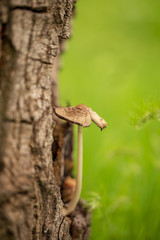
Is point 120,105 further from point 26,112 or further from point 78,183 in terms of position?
point 26,112

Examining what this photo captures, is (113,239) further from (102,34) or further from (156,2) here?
(156,2)

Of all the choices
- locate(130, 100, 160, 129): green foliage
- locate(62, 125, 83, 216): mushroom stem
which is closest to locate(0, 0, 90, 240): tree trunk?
locate(62, 125, 83, 216): mushroom stem

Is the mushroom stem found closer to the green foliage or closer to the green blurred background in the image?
the green blurred background

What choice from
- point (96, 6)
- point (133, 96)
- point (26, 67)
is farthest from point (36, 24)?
point (96, 6)

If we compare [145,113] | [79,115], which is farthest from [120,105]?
[79,115]

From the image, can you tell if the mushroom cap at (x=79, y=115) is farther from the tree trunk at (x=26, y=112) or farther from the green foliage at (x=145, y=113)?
the green foliage at (x=145, y=113)
